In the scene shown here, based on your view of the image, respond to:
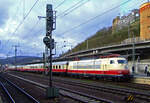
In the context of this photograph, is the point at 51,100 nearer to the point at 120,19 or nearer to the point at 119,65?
the point at 119,65

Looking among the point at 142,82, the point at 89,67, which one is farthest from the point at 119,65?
the point at 89,67

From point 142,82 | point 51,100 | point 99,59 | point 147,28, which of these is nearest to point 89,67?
point 99,59

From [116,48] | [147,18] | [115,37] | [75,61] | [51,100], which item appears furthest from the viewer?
[115,37]

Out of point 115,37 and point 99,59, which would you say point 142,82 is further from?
point 115,37

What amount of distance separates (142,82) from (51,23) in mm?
15621

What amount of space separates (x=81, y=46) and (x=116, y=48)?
55.6 meters

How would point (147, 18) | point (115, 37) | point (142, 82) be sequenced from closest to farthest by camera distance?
point (142, 82), point (147, 18), point (115, 37)

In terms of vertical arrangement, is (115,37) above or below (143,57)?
above

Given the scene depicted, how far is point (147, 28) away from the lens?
75438 mm

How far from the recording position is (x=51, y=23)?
1482cm

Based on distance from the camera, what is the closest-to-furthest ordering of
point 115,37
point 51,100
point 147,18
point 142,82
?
point 51,100 → point 142,82 → point 147,18 → point 115,37

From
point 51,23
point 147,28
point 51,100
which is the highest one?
point 147,28

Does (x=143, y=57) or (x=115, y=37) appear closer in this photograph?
(x=143, y=57)

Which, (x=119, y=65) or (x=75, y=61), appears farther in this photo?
(x=75, y=61)
